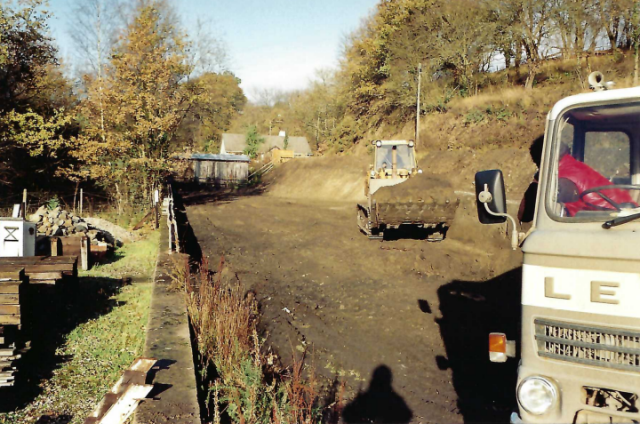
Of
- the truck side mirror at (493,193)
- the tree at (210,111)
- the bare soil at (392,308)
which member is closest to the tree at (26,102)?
the tree at (210,111)

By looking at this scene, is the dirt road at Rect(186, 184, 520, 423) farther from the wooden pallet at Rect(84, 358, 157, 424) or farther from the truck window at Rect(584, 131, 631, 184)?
the truck window at Rect(584, 131, 631, 184)

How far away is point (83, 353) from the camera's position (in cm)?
580

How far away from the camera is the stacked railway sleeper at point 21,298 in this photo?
4.71 m

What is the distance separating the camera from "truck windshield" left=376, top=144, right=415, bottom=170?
1755 centimetres

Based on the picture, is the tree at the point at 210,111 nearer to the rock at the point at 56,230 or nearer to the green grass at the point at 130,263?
the green grass at the point at 130,263

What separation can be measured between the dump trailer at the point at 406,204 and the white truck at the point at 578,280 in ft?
32.3

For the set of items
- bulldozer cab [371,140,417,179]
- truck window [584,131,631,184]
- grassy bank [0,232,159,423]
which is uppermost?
bulldozer cab [371,140,417,179]

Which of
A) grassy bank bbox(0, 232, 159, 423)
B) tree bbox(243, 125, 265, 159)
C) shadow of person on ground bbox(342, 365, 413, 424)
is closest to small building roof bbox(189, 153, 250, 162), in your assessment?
tree bbox(243, 125, 265, 159)

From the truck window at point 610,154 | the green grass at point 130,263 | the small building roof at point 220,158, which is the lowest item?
the green grass at point 130,263

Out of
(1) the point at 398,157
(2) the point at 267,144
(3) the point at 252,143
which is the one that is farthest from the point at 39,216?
(2) the point at 267,144

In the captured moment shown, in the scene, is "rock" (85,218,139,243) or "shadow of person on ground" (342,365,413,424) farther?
"rock" (85,218,139,243)

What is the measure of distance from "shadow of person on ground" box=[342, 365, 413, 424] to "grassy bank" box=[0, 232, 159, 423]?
2.33 m

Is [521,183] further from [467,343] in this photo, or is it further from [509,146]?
[467,343]

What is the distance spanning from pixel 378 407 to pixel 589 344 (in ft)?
8.88
